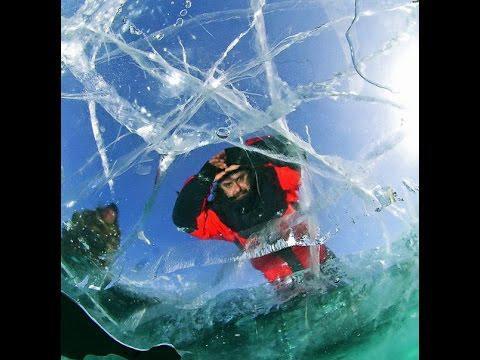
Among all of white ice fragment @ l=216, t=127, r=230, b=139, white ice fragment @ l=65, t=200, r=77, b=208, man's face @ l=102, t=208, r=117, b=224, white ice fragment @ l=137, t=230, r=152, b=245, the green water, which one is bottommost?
the green water

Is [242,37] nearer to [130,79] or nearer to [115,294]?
[130,79]

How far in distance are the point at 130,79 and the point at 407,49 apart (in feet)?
4.85

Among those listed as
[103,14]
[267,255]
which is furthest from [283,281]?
[103,14]

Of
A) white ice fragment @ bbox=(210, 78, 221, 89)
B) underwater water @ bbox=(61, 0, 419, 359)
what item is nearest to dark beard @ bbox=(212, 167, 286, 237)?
underwater water @ bbox=(61, 0, 419, 359)

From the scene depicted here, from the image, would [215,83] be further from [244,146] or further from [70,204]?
[70,204]

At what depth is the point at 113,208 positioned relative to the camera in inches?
95.4

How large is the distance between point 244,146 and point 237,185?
212mm

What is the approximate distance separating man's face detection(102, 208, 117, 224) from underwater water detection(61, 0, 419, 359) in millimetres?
47

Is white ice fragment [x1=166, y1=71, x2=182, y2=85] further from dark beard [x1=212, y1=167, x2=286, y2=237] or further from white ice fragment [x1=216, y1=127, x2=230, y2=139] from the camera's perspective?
dark beard [x1=212, y1=167, x2=286, y2=237]

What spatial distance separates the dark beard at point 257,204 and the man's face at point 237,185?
2 cm

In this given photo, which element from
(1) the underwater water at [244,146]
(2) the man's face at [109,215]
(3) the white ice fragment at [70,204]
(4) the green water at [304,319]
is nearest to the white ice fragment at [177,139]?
(1) the underwater water at [244,146]

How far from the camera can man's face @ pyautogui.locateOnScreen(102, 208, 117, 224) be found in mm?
2428

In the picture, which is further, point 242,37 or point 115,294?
point 115,294

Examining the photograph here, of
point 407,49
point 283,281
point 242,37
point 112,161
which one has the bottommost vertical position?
point 283,281
